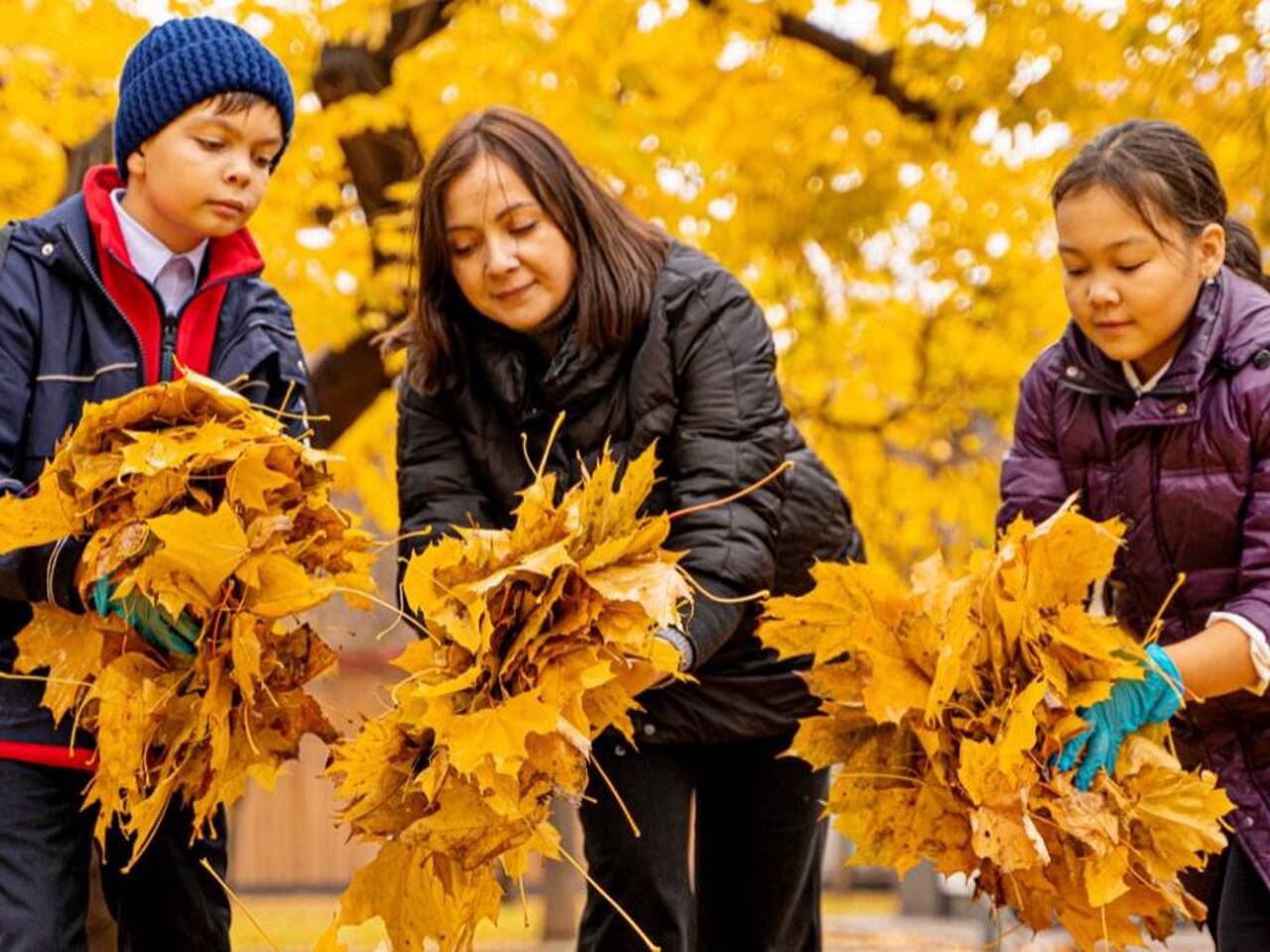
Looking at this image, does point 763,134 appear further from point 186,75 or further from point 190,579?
point 190,579

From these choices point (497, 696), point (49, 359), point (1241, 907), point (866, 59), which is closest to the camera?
point (497, 696)

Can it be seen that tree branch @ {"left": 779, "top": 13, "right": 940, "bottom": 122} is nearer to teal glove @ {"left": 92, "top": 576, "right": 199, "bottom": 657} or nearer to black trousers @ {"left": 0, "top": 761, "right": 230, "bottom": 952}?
black trousers @ {"left": 0, "top": 761, "right": 230, "bottom": 952}

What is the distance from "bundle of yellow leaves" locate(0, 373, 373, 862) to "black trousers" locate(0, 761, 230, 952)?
5.4 inches

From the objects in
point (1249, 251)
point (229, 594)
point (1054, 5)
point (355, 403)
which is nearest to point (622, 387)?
point (229, 594)

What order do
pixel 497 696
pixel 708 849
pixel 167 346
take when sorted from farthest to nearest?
pixel 708 849 → pixel 167 346 → pixel 497 696

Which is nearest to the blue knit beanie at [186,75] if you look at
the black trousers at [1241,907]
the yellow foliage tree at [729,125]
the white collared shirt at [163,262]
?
the white collared shirt at [163,262]

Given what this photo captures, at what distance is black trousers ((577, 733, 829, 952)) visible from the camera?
3.39 metres

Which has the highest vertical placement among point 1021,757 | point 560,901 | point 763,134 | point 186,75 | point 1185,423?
point 763,134

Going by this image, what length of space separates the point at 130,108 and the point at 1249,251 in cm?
215

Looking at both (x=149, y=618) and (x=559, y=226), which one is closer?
(x=149, y=618)

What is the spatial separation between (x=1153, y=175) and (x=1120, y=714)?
96 cm

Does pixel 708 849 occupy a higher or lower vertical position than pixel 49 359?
lower

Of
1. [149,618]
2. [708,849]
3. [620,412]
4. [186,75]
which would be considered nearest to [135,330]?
[186,75]

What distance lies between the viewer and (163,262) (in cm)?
355
